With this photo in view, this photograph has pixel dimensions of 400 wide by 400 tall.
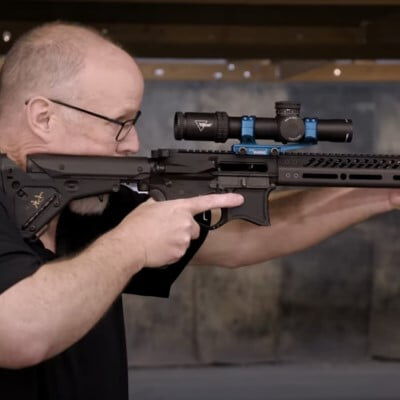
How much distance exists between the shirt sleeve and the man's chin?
10.7 inches

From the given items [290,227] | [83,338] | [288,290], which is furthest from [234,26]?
[83,338]

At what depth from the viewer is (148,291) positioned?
2064mm

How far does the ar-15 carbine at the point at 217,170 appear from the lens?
5.79 feet

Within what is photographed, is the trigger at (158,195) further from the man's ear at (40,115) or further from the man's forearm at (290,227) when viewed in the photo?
the man's forearm at (290,227)

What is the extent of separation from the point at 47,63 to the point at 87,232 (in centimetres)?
45

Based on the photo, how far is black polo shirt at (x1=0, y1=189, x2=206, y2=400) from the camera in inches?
59.2

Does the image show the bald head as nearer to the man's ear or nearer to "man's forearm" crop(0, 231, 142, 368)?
the man's ear

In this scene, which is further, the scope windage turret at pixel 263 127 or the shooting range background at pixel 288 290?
the shooting range background at pixel 288 290

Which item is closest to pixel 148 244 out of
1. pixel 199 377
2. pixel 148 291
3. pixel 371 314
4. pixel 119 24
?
pixel 148 291

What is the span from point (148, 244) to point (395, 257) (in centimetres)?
329

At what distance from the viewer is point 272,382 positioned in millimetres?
4277

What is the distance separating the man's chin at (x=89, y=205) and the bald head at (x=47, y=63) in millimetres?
233

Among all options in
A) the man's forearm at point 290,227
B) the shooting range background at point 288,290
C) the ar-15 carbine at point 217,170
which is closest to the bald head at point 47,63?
the ar-15 carbine at point 217,170

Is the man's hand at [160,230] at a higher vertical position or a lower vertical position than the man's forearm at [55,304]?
higher
